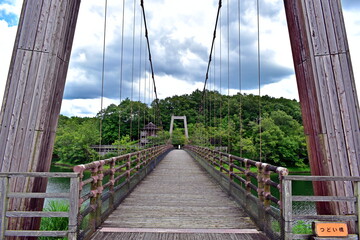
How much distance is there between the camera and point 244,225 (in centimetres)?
425

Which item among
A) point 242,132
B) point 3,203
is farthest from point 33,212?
point 242,132

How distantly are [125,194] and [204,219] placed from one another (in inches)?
95.6

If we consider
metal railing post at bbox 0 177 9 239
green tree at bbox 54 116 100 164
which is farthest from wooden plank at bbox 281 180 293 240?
green tree at bbox 54 116 100 164

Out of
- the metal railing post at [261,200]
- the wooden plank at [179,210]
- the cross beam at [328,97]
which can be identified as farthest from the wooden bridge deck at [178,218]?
the cross beam at [328,97]

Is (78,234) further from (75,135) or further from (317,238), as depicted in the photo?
(75,135)

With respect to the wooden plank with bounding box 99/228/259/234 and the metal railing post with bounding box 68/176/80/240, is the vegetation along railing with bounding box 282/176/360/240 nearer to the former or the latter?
the wooden plank with bounding box 99/228/259/234

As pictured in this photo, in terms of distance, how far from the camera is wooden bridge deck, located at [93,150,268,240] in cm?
376

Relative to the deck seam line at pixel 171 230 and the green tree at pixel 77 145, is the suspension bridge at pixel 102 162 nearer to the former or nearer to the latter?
the deck seam line at pixel 171 230

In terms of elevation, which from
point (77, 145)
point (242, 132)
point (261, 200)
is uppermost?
point (242, 132)

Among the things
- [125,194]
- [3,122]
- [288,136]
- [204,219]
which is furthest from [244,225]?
[288,136]

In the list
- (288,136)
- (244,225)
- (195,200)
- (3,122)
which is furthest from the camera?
(288,136)

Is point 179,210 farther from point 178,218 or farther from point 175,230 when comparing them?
point 175,230

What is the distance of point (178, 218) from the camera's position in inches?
182

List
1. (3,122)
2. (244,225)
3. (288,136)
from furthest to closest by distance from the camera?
(288,136)
(244,225)
(3,122)
